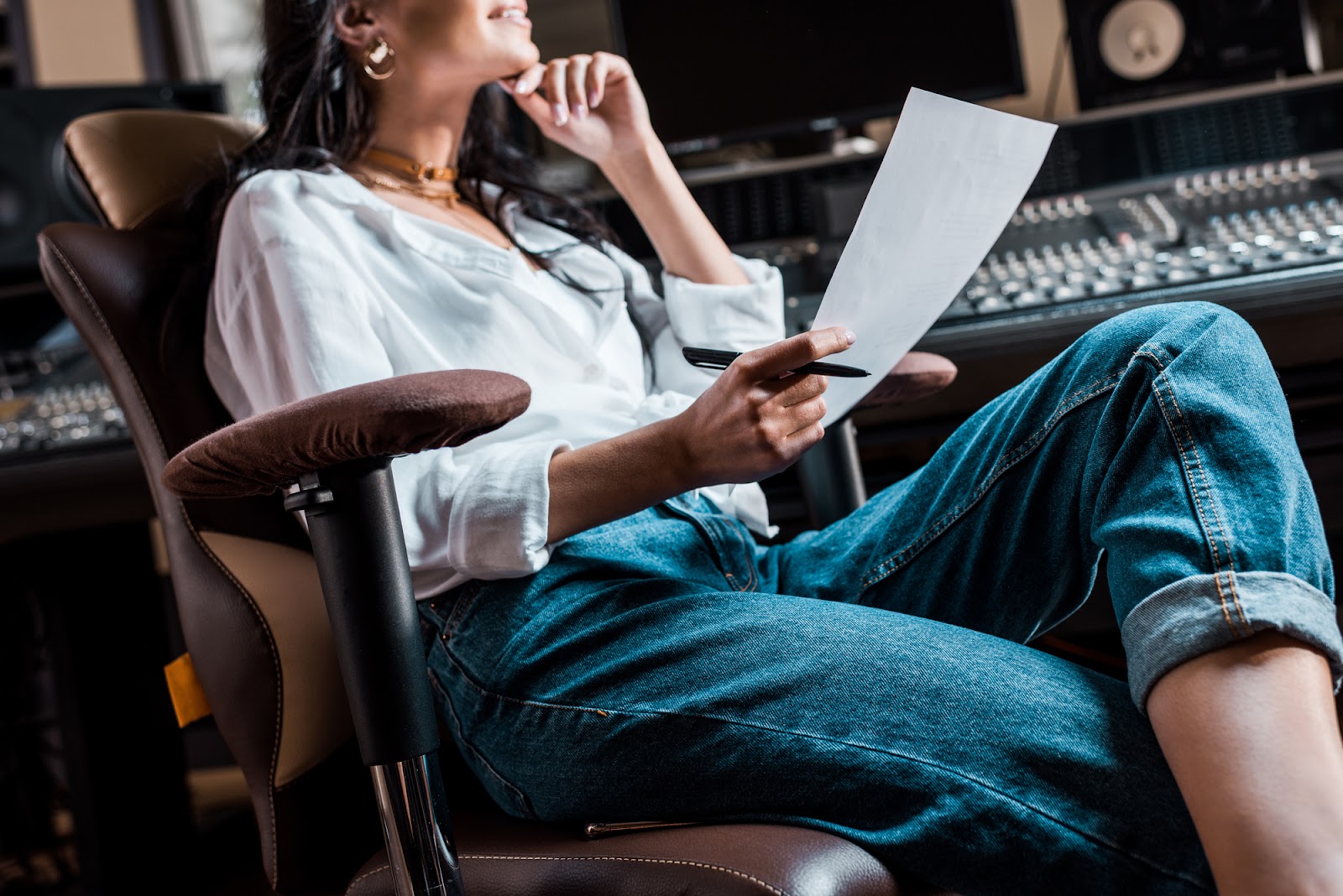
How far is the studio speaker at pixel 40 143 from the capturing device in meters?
1.81

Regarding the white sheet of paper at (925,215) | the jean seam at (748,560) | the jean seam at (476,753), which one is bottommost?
the jean seam at (476,753)

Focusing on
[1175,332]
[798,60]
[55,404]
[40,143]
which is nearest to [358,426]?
[1175,332]

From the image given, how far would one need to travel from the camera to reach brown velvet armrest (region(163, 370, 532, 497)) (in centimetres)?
57

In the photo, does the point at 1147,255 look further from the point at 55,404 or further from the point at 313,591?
the point at 55,404

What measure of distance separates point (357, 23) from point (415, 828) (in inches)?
30.7

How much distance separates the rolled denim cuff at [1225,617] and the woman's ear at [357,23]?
0.85 m

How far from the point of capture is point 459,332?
38.2 inches

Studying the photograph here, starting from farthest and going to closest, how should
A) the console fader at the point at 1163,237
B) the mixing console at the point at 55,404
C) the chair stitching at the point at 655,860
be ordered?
the mixing console at the point at 55,404 → the console fader at the point at 1163,237 → the chair stitching at the point at 655,860

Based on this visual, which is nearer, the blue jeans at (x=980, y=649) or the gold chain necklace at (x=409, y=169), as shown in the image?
the blue jeans at (x=980, y=649)

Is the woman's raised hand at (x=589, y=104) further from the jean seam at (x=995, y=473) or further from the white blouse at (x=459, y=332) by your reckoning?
the jean seam at (x=995, y=473)

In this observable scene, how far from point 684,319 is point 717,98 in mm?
650

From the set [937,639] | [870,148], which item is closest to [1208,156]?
[870,148]

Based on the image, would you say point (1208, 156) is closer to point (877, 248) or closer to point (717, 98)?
point (717, 98)

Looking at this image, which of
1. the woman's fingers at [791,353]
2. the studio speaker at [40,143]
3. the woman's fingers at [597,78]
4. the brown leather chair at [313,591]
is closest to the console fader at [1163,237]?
the brown leather chair at [313,591]
